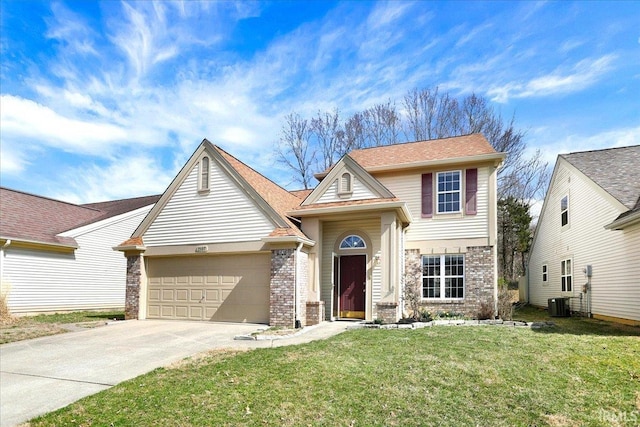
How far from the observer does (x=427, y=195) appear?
15.7m

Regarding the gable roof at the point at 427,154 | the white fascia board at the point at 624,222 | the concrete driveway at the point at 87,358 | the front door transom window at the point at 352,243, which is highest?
the gable roof at the point at 427,154

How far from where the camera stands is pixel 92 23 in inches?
464

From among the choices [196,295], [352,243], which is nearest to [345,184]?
[352,243]

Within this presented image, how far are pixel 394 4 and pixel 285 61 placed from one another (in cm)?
504

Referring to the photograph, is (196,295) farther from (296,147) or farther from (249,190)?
(296,147)

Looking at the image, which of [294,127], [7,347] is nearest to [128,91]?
[7,347]

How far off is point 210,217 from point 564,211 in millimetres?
15518

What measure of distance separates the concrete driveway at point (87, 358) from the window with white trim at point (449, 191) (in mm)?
8300

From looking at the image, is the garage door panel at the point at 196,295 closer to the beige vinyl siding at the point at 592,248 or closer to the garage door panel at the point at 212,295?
the garage door panel at the point at 212,295

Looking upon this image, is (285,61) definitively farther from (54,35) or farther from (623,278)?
(623,278)

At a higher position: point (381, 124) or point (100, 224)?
point (381, 124)

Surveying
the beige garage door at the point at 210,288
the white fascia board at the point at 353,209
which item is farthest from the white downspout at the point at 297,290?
the white fascia board at the point at 353,209

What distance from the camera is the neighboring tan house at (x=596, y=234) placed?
12719mm

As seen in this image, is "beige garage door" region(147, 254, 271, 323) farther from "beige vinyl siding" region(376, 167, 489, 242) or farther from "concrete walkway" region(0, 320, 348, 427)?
"beige vinyl siding" region(376, 167, 489, 242)
